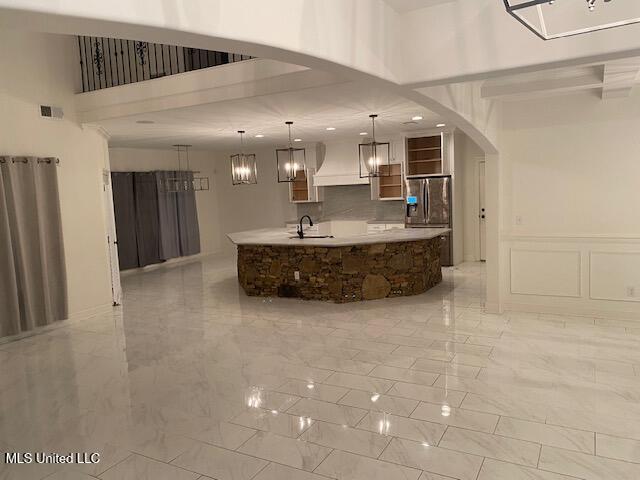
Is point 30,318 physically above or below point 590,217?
below

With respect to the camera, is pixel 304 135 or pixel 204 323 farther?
pixel 304 135

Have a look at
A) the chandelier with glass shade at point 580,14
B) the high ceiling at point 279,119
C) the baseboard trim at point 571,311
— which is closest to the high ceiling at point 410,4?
the chandelier with glass shade at point 580,14

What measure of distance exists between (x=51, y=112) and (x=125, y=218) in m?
3.79

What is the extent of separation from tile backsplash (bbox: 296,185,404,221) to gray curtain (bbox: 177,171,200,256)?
8.31ft

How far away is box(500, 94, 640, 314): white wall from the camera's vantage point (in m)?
5.29

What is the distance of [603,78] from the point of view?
13.8ft

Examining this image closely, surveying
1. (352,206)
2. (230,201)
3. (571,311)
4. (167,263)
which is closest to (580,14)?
(571,311)

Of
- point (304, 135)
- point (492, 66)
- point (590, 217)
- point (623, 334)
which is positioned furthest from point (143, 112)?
point (623, 334)

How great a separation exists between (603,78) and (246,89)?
327cm

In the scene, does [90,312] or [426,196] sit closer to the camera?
[90,312]

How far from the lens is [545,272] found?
5.73m

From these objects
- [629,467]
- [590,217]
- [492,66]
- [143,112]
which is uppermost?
[143,112]

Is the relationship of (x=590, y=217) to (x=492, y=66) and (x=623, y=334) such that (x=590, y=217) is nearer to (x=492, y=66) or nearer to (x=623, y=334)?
(x=623, y=334)

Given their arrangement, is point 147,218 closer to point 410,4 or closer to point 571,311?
point 571,311
